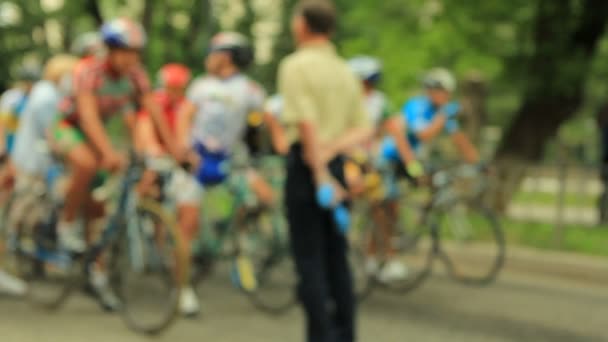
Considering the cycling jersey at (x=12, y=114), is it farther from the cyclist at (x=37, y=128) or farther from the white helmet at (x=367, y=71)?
the white helmet at (x=367, y=71)

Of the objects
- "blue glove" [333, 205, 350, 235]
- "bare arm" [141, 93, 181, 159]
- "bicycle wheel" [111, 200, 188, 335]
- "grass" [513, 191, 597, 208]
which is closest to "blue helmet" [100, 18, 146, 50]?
"bare arm" [141, 93, 181, 159]

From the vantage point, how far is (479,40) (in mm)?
14773

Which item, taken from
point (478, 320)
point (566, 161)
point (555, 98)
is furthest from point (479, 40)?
point (478, 320)

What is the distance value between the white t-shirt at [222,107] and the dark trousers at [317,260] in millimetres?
2253

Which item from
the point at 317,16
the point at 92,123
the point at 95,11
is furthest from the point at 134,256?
the point at 95,11

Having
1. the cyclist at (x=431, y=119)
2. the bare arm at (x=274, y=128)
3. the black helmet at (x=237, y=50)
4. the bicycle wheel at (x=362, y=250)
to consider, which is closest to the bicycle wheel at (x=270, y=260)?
the bare arm at (x=274, y=128)

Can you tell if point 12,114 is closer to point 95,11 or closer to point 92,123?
point 92,123

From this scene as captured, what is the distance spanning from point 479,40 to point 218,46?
883 cm

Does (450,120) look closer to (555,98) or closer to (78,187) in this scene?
(78,187)

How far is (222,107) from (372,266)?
1.80 m

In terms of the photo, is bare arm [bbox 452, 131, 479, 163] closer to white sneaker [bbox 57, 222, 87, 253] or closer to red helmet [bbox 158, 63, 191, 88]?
red helmet [bbox 158, 63, 191, 88]

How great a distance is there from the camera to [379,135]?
7746 mm

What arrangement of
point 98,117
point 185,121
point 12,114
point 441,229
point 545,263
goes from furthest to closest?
point 545,263
point 12,114
point 441,229
point 185,121
point 98,117

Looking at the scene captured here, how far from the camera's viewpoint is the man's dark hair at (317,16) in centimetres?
459
